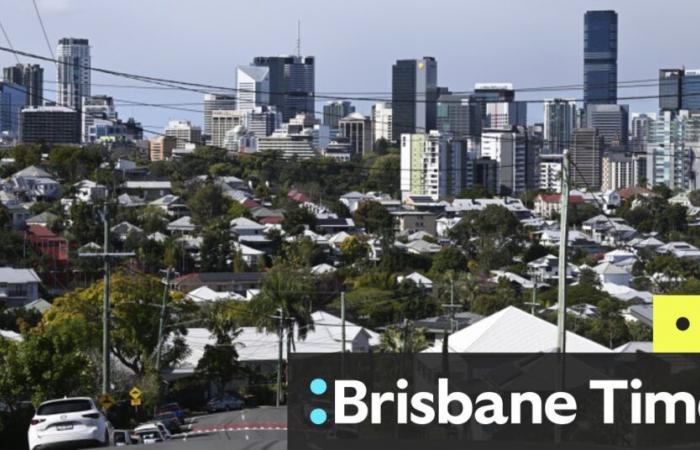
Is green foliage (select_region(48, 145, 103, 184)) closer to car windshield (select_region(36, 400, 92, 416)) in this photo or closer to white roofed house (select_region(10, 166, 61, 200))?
white roofed house (select_region(10, 166, 61, 200))

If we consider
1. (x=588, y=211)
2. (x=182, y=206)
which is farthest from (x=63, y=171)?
(x=588, y=211)

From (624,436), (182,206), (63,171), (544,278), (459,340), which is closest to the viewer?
(624,436)

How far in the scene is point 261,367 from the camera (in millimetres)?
60281

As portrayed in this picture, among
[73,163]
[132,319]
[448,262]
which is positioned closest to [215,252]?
[448,262]

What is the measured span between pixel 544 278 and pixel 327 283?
19.5m

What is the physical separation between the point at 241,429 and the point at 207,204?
96753mm

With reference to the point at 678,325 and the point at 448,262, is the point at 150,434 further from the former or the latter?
the point at 448,262

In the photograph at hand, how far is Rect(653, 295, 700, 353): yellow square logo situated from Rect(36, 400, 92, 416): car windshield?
10344mm

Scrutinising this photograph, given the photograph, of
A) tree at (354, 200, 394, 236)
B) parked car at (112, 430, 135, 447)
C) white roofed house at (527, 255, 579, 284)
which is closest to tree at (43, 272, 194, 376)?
parked car at (112, 430, 135, 447)

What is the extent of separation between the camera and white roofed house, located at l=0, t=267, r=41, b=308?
261ft

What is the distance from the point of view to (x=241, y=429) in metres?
35.9

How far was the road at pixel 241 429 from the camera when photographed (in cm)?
2205

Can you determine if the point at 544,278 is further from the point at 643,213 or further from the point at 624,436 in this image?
the point at 624,436

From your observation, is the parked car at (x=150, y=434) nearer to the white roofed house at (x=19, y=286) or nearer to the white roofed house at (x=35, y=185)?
the white roofed house at (x=19, y=286)
